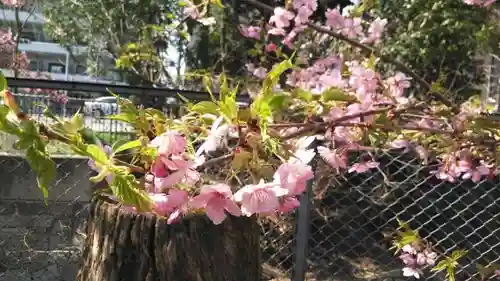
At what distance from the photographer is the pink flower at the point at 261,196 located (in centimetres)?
102

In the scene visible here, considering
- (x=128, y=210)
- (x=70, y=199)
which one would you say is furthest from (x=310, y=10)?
(x=128, y=210)

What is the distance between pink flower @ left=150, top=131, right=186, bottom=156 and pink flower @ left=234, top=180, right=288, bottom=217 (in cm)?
14

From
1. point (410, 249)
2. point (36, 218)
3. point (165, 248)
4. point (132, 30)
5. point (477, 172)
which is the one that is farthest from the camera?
point (132, 30)

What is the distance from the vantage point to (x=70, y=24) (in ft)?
29.2

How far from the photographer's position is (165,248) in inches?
51.5

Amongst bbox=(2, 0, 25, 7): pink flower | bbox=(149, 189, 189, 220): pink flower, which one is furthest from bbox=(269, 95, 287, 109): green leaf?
bbox=(2, 0, 25, 7): pink flower

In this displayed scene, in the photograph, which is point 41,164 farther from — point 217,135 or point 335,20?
point 335,20

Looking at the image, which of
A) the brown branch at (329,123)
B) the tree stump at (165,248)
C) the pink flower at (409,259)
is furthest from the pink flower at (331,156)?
the pink flower at (409,259)

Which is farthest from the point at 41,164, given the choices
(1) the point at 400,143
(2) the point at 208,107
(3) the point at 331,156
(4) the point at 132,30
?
(4) the point at 132,30

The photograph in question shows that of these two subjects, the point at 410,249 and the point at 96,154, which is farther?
the point at 410,249

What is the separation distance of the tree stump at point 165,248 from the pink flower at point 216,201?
0.24 metres

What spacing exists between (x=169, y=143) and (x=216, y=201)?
0.45ft

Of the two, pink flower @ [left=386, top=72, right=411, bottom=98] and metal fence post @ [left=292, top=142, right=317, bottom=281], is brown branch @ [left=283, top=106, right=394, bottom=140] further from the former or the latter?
metal fence post @ [left=292, top=142, right=317, bottom=281]

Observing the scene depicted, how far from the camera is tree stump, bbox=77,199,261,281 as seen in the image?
1307 mm
